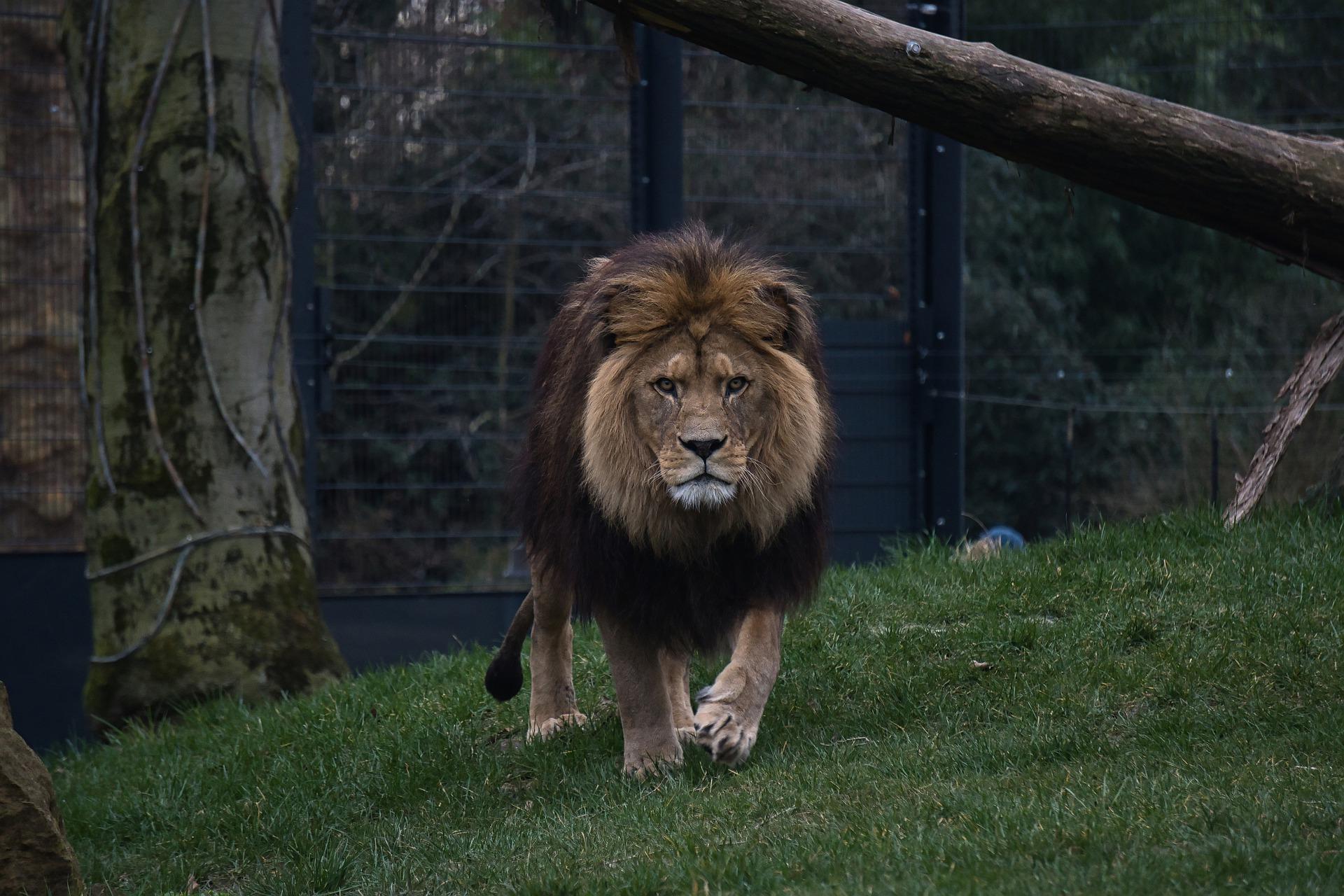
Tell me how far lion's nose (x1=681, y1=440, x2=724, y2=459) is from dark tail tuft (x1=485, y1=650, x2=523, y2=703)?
1.51m

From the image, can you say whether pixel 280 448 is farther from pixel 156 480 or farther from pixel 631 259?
pixel 631 259

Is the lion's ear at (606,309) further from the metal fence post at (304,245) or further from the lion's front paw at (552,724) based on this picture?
the metal fence post at (304,245)

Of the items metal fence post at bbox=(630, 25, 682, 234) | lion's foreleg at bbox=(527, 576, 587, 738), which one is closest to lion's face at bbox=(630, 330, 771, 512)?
lion's foreleg at bbox=(527, 576, 587, 738)

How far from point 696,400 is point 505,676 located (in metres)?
1.61

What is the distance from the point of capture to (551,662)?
18.7 feet

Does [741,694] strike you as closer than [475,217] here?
Yes

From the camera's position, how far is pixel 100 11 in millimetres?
7398

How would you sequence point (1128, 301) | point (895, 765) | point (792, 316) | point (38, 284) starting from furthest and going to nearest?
point (1128, 301), point (38, 284), point (792, 316), point (895, 765)

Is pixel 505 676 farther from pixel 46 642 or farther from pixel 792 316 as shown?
pixel 46 642

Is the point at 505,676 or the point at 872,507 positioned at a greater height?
the point at 505,676

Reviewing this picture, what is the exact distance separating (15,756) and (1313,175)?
4.30m

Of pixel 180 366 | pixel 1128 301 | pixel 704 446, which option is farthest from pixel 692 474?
pixel 1128 301

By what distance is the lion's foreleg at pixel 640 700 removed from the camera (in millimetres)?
4812

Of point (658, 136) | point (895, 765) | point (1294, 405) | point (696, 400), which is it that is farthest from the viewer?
point (658, 136)
